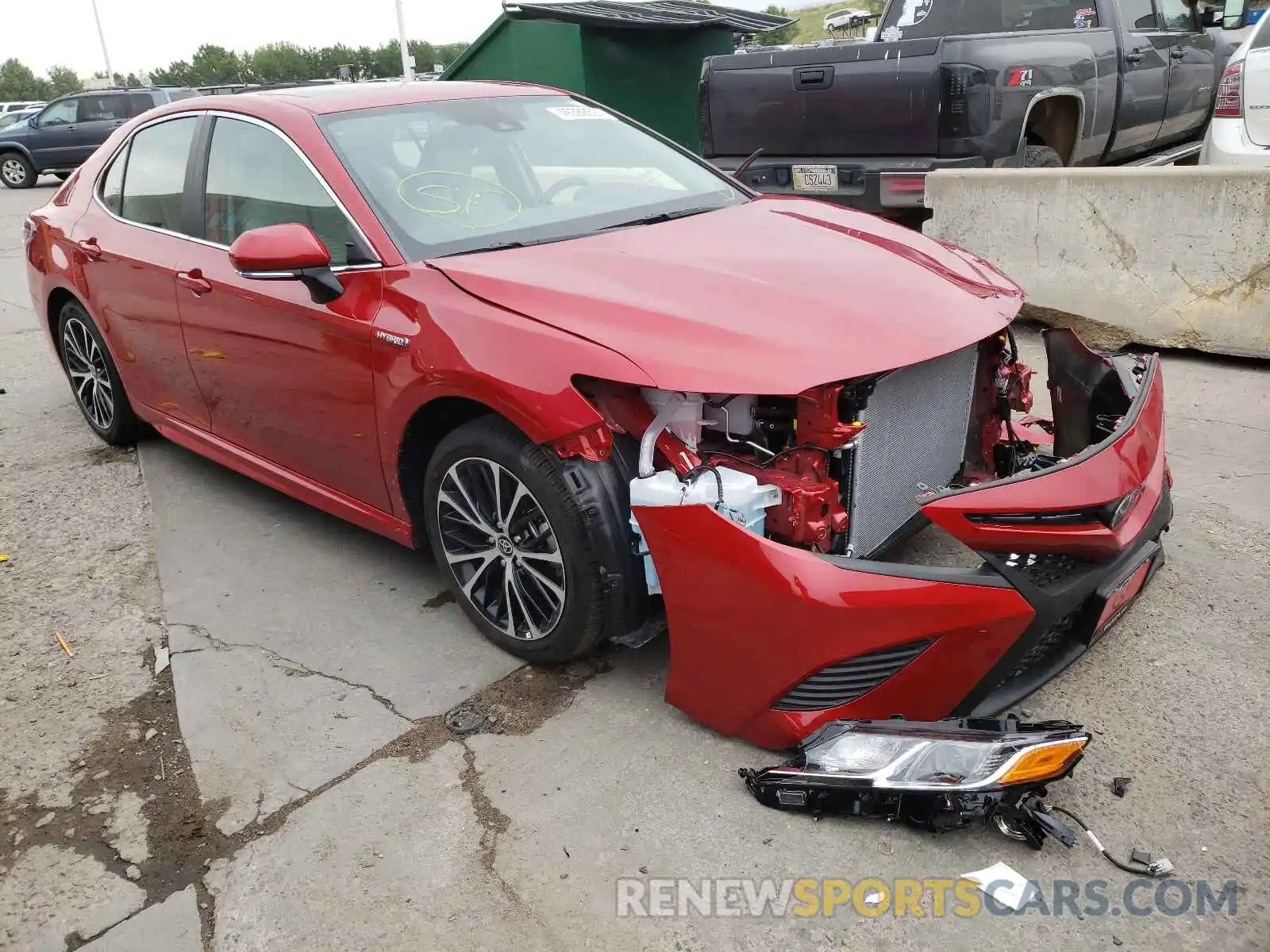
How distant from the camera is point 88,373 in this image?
517 cm

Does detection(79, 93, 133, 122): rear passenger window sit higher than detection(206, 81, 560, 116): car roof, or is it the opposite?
detection(79, 93, 133, 122): rear passenger window

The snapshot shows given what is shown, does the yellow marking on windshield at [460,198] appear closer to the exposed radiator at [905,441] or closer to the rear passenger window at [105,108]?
the exposed radiator at [905,441]

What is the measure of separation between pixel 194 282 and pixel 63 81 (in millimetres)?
97859

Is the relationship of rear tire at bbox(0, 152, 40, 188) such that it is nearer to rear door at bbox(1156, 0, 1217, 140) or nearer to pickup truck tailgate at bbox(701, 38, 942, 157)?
pickup truck tailgate at bbox(701, 38, 942, 157)

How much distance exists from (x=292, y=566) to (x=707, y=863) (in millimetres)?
2270

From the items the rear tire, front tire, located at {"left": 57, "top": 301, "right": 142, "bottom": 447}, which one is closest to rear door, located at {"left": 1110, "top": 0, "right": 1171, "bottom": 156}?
front tire, located at {"left": 57, "top": 301, "right": 142, "bottom": 447}

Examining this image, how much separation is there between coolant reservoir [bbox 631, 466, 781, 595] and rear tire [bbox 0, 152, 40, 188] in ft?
75.0

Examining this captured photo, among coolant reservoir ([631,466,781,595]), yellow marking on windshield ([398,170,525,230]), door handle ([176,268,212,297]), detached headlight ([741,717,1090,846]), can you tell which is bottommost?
detached headlight ([741,717,1090,846])

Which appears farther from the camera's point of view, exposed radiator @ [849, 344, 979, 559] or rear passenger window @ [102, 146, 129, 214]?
rear passenger window @ [102, 146, 129, 214]

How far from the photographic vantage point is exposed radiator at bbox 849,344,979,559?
276 centimetres

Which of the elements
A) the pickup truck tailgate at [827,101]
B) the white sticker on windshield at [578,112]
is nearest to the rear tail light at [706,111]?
the pickup truck tailgate at [827,101]

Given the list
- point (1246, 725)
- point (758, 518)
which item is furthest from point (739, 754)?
point (1246, 725)

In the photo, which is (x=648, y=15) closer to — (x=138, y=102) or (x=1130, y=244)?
(x=1130, y=244)

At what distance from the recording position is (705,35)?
13734mm
